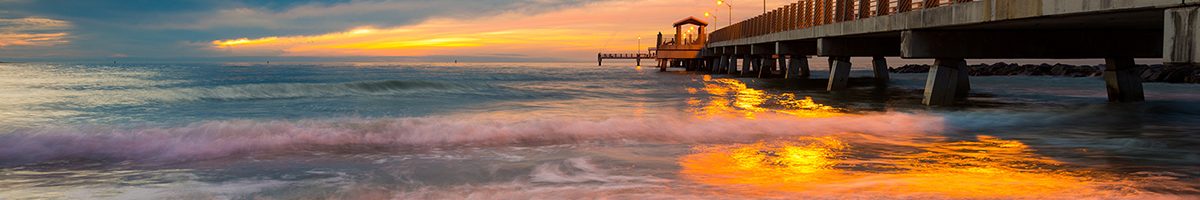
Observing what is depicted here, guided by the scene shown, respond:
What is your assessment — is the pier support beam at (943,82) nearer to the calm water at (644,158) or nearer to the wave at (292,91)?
the calm water at (644,158)

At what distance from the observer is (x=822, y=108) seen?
19.8m

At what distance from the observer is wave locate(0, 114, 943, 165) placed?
10.7m

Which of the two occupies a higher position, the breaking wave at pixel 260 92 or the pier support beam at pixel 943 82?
the pier support beam at pixel 943 82

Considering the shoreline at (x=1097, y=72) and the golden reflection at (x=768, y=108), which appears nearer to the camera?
the golden reflection at (x=768, y=108)

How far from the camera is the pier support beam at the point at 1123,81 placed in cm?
1980

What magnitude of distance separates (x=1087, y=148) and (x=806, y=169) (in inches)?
184

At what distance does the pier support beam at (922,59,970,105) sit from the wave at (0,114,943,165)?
93.8 inches

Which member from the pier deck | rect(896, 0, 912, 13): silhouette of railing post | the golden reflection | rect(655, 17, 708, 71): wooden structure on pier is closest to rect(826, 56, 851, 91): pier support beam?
the pier deck

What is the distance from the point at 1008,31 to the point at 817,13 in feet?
29.2

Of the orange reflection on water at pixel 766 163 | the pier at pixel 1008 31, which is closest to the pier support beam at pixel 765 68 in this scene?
the pier at pixel 1008 31

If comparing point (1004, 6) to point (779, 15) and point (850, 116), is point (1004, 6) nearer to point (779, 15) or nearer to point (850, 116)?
point (850, 116)

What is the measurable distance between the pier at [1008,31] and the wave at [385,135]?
173 cm

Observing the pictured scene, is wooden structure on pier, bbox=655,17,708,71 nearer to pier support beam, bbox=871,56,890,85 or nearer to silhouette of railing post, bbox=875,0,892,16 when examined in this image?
pier support beam, bbox=871,56,890,85

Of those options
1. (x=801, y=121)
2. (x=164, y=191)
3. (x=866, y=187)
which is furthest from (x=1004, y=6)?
(x=164, y=191)
